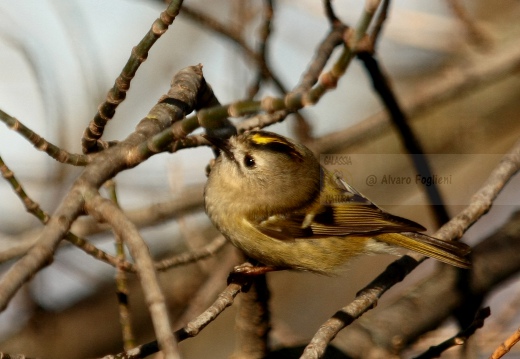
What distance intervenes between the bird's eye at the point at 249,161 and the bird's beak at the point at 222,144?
0.05m

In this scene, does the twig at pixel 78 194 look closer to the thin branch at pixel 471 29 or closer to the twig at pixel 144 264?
the twig at pixel 144 264

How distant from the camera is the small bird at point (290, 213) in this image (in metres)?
2.48

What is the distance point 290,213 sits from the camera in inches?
104

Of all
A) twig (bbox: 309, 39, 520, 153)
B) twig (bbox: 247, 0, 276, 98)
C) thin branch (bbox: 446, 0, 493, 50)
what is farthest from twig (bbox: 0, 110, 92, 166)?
thin branch (bbox: 446, 0, 493, 50)

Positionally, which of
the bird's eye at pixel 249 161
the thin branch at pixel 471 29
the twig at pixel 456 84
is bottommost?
the bird's eye at pixel 249 161

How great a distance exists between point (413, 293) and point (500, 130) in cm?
182

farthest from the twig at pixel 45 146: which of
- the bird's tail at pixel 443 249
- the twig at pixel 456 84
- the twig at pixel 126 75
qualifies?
the twig at pixel 456 84

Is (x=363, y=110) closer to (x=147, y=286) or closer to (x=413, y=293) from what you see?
(x=413, y=293)

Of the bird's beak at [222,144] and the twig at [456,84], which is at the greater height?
the twig at [456,84]

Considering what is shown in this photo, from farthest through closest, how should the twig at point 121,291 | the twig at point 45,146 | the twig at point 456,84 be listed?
the twig at point 456,84 < the twig at point 121,291 < the twig at point 45,146

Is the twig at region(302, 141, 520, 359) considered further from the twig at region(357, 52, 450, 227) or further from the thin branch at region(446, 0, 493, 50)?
the thin branch at region(446, 0, 493, 50)

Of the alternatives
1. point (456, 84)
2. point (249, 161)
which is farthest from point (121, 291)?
point (456, 84)

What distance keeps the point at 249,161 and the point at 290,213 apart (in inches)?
9.9

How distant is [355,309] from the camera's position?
78.1 inches
